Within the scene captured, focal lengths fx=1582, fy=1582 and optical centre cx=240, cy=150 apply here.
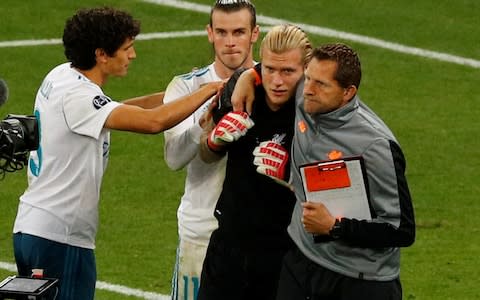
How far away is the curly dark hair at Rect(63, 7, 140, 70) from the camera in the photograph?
7.71 m

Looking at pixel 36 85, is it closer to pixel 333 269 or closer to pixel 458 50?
pixel 458 50

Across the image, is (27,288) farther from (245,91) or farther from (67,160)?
(245,91)

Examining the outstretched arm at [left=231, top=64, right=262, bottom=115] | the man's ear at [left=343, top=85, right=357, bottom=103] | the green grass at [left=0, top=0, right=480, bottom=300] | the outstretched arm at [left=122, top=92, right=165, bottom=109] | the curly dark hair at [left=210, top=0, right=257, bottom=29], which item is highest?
the curly dark hair at [left=210, top=0, right=257, bottom=29]

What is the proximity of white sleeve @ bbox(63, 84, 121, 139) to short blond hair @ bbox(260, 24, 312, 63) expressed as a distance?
0.86 metres

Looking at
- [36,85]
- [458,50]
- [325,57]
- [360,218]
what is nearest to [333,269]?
[360,218]

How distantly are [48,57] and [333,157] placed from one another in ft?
26.9

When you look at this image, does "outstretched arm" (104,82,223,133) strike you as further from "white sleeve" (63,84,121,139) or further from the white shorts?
the white shorts

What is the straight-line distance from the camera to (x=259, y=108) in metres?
7.43

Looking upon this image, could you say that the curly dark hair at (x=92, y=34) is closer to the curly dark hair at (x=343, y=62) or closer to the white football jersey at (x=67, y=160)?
the white football jersey at (x=67, y=160)

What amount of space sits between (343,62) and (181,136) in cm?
118

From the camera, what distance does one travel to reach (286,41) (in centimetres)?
723

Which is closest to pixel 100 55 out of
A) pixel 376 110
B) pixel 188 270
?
pixel 188 270

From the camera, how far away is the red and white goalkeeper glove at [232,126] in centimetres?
720

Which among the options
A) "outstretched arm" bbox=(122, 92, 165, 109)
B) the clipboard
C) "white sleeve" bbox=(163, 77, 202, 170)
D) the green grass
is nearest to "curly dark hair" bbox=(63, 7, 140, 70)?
"white sleeve" bbox=(163, 77, 202, 170)
